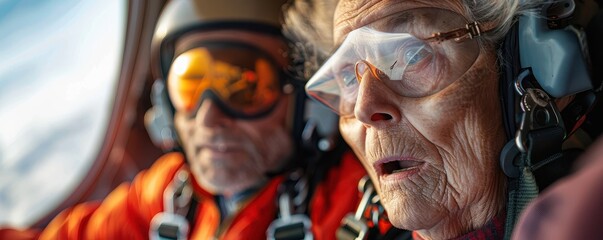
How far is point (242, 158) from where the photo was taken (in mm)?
1756

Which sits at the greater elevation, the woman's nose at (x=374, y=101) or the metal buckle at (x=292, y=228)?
the woman's nose at (x=374, y=101)

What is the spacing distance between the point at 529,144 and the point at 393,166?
0.21 m

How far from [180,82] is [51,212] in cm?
64

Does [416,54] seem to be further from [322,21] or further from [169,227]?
[169,227]

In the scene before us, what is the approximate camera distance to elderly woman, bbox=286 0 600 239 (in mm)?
1026

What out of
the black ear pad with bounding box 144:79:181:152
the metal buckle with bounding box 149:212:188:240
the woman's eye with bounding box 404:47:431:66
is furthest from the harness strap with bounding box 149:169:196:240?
the woman's eye with bounding box 404:47:431:66

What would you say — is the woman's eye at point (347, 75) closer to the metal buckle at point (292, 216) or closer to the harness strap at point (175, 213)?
the metal buckle at point (292, 216)

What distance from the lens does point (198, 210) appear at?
184cm

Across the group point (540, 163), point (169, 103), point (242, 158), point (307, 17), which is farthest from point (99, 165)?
point (540, 163)

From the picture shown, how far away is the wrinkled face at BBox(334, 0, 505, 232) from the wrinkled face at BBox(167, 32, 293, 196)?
658 millimetres

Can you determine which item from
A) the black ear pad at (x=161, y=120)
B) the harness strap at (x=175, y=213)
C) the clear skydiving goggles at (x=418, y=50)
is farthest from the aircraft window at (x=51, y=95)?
the clear skydiving goggles at (x=418, y=50)

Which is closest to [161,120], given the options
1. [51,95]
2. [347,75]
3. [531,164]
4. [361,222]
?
[51,95]

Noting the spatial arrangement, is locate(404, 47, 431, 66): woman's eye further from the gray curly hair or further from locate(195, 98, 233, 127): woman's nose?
locate(195, 98, 233, 127): woman's nose

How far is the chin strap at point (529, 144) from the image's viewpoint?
3.28ft
